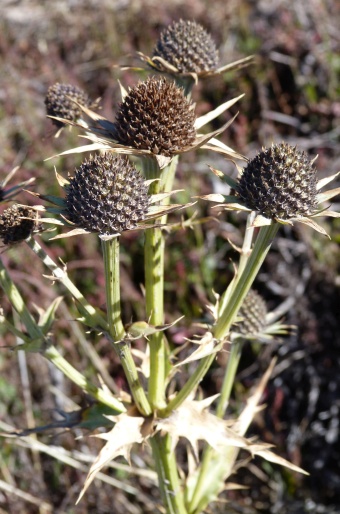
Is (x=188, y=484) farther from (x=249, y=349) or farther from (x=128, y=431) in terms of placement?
(x=249, y=349)

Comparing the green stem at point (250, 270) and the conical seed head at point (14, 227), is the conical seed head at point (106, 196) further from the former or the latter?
the green stem at point (250, 270)

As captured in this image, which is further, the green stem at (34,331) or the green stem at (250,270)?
the green stem at (34,331)

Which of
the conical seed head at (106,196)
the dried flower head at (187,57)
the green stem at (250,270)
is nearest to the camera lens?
the conical seed head at (106,196)

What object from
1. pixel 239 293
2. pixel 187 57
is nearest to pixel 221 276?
pixel 187 57

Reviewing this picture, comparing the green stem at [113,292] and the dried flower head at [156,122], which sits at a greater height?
the dried flower head at [156,122]

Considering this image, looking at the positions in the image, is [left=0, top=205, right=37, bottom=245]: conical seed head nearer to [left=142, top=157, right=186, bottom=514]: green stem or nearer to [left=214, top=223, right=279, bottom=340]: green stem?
[left=142, top=157, right=186, bottom=514]: green stem

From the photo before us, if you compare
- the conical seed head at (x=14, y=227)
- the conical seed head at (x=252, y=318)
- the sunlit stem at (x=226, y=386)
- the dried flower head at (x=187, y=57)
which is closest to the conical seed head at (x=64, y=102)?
the dried flower head at (x=187, y=57)

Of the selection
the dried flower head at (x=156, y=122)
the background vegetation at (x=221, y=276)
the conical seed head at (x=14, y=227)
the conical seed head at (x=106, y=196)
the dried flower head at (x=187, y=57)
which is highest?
the dried flower head at (x=187, y=57)

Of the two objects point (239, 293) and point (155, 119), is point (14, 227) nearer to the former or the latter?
point (155, 119)

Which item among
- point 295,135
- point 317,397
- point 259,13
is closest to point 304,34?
point 259,13
